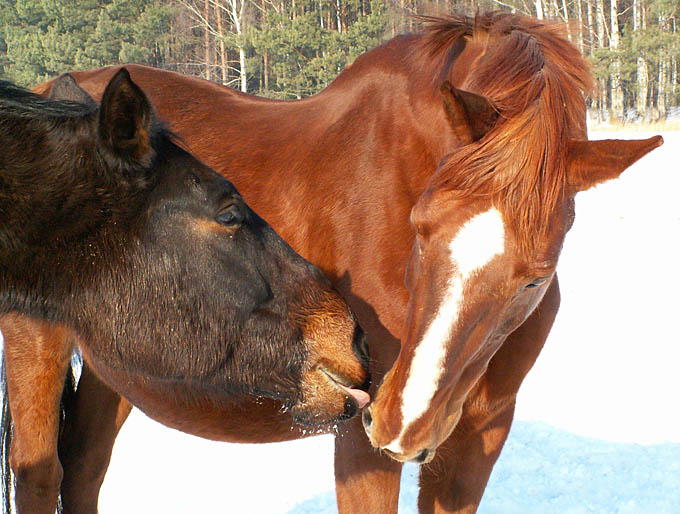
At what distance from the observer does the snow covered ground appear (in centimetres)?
393

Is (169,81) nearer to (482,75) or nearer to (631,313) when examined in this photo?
(482,75)

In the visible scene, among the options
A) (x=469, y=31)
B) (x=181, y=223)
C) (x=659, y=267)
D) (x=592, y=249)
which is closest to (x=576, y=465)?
(x=469, y=31)

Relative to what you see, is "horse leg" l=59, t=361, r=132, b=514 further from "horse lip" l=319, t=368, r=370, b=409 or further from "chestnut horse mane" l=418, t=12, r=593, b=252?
"chestnut horse mane" l=418, t=12, r=593, b=252

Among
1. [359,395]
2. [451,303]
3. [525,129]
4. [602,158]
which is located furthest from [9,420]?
[602,158]

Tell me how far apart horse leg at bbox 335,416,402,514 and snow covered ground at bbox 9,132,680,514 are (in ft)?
5.53

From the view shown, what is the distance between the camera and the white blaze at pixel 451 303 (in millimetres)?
1663

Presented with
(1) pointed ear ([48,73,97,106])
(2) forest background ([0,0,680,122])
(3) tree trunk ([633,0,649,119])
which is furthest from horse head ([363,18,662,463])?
(3) tree trunk ([633,0,649,119])

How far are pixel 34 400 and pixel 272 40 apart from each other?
2639 cm

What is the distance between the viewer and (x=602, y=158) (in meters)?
1.74

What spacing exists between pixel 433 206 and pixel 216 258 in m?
0.71

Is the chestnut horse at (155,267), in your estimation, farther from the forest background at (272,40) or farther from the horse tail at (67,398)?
the forest background at (272,40)

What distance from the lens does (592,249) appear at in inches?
396

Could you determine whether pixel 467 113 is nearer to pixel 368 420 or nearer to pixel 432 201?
pixel 432 201

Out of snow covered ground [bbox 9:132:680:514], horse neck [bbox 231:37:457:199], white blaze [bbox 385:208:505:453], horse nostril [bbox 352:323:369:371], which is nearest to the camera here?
white blaze [bbox 385:208:505:453]
